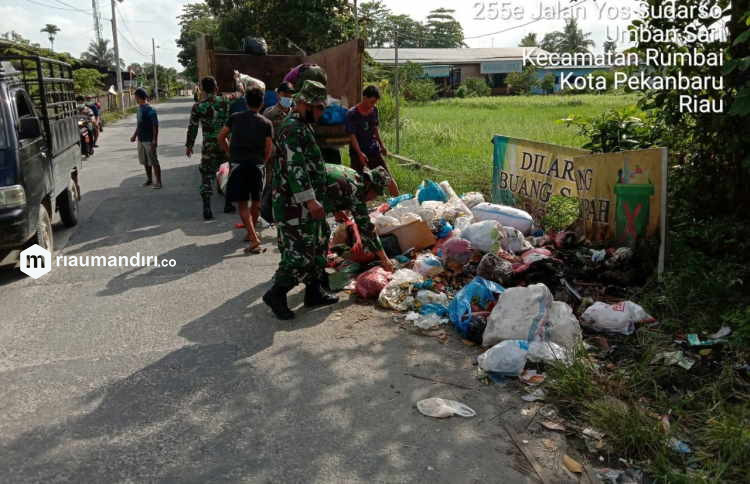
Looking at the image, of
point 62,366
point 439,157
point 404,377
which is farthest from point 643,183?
point 439,157

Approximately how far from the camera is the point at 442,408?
353 centimetres

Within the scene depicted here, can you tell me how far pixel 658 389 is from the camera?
371 cm

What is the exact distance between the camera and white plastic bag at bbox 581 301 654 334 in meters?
4.46

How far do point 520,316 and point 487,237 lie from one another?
1.73 meters

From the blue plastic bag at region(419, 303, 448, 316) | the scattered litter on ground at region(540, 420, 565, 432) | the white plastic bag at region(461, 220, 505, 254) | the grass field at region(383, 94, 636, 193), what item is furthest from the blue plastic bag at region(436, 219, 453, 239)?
the scattered litter on ground at region(540, 420, 565, 432)

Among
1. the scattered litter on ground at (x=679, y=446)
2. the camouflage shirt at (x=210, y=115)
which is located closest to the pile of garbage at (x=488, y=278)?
the scattered litter on ground at (x=679, y=446)

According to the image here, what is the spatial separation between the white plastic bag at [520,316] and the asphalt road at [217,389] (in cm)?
27

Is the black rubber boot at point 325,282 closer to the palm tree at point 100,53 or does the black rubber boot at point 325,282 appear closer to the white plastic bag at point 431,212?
the white plastic bag at point 431,212

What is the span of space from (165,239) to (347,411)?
15.8ft

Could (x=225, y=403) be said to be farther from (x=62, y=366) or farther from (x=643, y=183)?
(x=643, y=183)

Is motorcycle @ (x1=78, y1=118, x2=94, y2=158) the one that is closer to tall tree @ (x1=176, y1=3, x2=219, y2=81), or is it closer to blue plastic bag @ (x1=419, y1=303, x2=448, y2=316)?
blue plastic bag @ (x1=419, y1=303, x2=448, y2=316)

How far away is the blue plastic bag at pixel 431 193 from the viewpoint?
740 centimetres

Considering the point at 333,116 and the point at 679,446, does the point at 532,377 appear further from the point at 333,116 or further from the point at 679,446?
the point at 333,116

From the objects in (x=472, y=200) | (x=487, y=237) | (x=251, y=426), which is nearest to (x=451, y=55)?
(x=472, y=200)
